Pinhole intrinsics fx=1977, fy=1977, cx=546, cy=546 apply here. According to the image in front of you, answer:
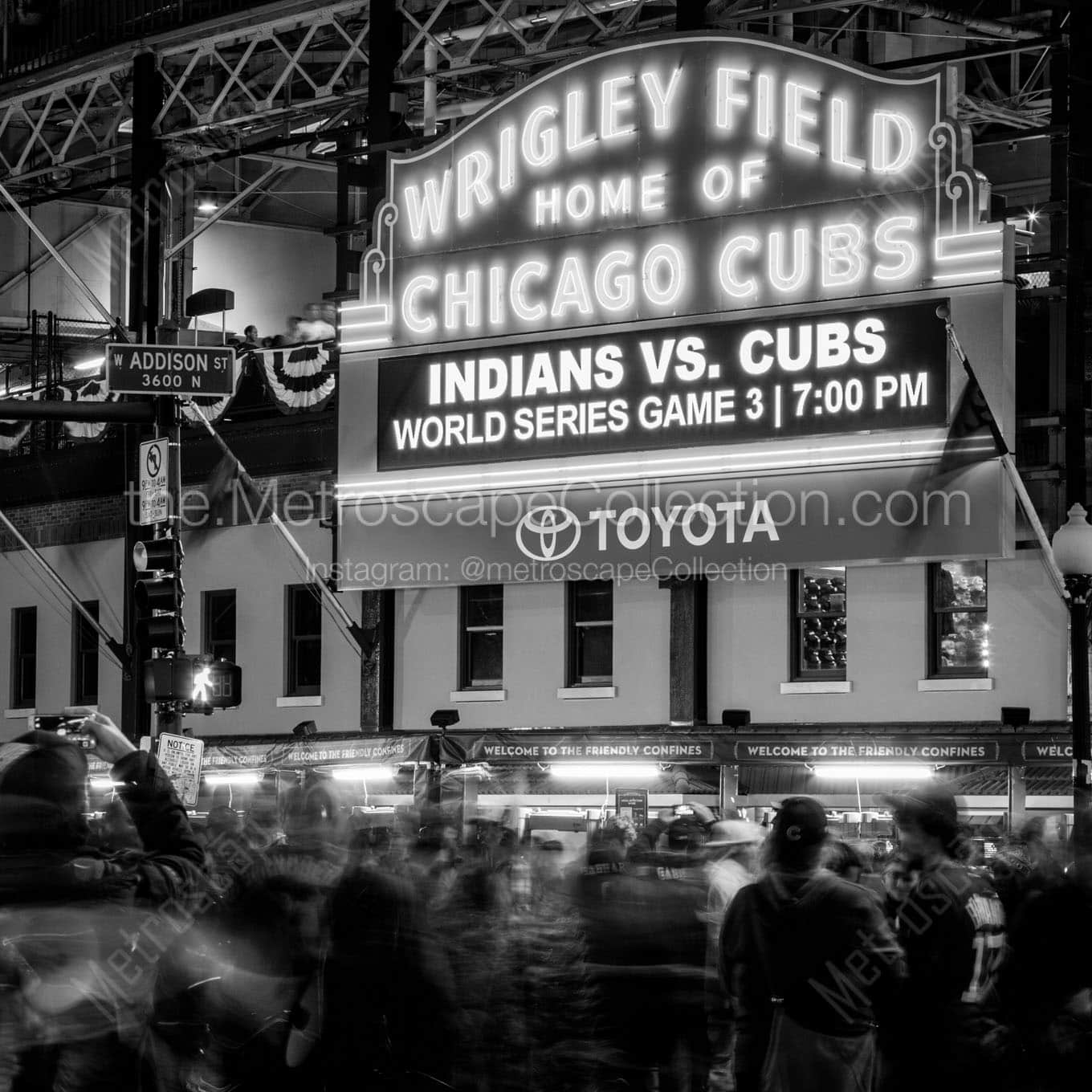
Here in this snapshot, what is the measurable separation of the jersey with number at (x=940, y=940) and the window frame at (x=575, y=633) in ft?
63.0

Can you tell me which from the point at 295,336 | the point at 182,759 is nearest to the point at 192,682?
the point at 182,759

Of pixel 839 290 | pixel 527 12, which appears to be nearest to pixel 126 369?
pixel 839 290

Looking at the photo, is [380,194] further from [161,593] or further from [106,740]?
[106,740]

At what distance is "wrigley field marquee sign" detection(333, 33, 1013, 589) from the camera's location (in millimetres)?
20297

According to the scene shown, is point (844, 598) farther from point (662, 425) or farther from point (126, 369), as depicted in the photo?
point (126, 369)

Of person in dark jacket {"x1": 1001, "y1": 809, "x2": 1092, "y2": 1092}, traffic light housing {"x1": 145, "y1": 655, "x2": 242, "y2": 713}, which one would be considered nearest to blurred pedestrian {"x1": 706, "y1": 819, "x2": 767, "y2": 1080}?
person in dark jacket {"x1": 1001, "y1": 809, "x2": 1092, "y2": 1092}

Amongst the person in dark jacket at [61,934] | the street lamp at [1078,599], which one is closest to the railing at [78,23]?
the street lamp at [1078,599]

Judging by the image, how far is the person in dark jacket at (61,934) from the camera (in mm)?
6398

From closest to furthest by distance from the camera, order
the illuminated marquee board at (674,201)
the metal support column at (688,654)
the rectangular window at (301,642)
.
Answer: the illuminated marquee board at (674,201) < the metal support column at (688,654) < the rectangular window at (301,642)

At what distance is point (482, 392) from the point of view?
22969 millimetres

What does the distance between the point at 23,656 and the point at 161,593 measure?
1675 cm

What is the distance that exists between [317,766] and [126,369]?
394 inches

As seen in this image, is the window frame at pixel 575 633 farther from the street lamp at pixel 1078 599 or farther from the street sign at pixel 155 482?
the street lamp at pixel 1078 599

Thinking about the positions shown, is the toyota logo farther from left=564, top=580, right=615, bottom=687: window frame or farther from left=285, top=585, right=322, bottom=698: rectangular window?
left=285, top=585, right=322, bottom=698: rectangular window
